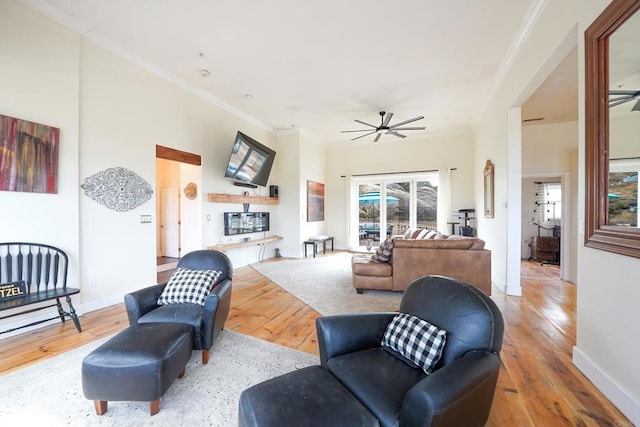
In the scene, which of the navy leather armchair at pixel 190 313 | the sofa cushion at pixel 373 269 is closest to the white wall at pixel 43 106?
the navy leather armchair at pixel 190 313

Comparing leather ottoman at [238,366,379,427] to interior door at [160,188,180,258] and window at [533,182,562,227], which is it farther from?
window at [533,182,562,227]

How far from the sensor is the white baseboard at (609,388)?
1.48m

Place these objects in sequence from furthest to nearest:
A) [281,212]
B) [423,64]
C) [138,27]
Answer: [281,212] → [423,64] → [138,27]

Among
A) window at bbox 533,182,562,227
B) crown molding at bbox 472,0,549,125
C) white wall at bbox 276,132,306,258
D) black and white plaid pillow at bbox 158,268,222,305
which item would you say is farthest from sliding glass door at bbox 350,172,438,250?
black and white plaid pillow at bbox 158,268,222,305

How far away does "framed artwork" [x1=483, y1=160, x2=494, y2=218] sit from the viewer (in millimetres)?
4426

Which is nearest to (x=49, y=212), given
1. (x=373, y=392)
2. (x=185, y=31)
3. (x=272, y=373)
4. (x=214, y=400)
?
(x=185, y=31)

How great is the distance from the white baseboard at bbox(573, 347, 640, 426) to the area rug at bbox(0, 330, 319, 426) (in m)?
1.95

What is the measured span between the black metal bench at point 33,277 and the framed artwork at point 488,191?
5.92 m

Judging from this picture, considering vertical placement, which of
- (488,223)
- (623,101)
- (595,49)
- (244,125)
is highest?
(244,125)

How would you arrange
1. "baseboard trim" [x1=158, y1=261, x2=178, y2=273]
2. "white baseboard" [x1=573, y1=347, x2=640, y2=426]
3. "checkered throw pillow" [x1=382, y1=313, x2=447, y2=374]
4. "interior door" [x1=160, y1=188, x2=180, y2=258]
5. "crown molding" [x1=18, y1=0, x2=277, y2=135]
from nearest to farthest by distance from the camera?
1. "checkered throw pillow" [x1=382, y1=313, x2=447, y2=374]
2. "white baseboard" [x1=573, y1=347, x2=640, y2=426]
3. "crown molding" [x1=18, y1=0, x2=277, y2=135]
4. "baseboard trim" [x1=158, y1=261, x2=178, y2=273]
5. "interior door" [x1=160, y1=188, x2=180, y2=258]

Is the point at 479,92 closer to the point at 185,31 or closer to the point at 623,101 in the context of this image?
the point at 623,101

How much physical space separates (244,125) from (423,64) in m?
3.76

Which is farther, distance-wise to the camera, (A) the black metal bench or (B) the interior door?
(B) the interior door

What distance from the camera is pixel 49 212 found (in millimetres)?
2717
